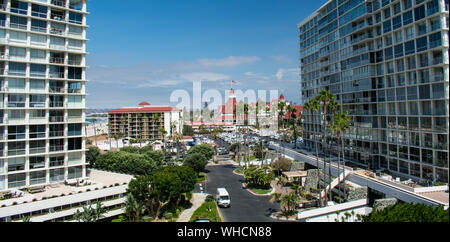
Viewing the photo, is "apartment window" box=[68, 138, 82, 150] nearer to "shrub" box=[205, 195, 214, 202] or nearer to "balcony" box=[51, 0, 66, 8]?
"balcony" box=[51, 0, 66, 8]

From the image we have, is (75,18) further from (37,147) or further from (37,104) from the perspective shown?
(37,147)

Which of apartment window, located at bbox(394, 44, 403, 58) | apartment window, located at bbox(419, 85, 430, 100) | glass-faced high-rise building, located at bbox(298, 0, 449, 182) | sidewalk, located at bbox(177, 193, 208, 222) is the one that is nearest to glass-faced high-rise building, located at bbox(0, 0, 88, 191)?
sidewalk, located at bbox(177, 193, 208, 222)

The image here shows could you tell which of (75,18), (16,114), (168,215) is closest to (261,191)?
(168,215)

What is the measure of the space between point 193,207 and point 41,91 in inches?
1063

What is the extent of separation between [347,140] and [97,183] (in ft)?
144

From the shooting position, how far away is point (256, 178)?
4841 centimetres

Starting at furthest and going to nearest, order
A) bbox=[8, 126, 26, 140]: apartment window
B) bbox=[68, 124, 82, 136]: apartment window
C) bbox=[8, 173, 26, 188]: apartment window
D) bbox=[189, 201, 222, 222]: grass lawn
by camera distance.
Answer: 1. bbox=[68, 124, 82, 136]: apartment window
2. bbox=[8, 126, 26, 140]: apartment window
3. bbox=[8, 173, 26, 188]: apartment window
4. bbox=[189, 201, 222, 222]: grass lawn

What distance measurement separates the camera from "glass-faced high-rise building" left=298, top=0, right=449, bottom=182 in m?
33.3

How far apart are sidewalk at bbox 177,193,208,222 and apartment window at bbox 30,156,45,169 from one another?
2090cm

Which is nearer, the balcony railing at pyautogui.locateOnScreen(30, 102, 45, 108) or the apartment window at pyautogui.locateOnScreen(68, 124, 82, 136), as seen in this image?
the balcony railing at pyautogui.locateOnScreen(30, 102, 45, 108)

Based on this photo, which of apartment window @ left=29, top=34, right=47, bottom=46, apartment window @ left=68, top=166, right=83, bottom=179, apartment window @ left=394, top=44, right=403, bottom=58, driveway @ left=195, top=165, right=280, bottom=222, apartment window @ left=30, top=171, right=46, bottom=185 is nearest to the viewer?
driveway @ left=195, top=165, right=280, bottom=222

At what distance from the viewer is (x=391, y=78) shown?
41.4 m
